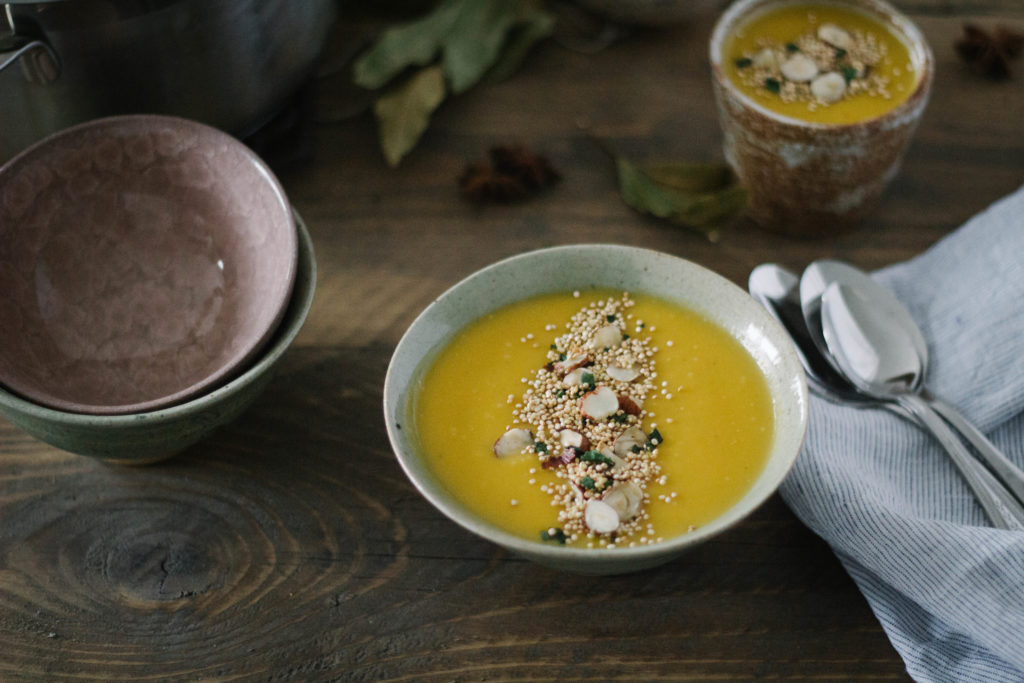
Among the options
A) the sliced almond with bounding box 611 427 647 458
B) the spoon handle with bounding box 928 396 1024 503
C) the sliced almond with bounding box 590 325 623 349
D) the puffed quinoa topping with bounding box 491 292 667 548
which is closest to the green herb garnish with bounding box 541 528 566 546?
the puffed quinoa topping with bounding box 491 292 667 548

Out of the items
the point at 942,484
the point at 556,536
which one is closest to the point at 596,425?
the point at 556,536

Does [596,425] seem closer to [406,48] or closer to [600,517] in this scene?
[600,517]

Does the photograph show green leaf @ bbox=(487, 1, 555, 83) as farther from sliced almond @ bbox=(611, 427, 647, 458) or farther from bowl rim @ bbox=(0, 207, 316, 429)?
sliced almond @ bbox=(611, 427, 647, 458)

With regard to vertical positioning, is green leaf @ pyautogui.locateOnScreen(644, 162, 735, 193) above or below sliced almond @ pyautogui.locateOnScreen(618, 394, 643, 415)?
below

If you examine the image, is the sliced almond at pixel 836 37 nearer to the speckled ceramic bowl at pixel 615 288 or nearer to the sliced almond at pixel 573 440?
the speckled ceramic bowl at pixel 615 288

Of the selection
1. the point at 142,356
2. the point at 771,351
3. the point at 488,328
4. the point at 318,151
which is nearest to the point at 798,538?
the point at 771,351

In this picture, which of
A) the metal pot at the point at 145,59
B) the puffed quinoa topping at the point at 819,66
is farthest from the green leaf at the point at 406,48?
the puffed quinoa topping at the point at 819,66
